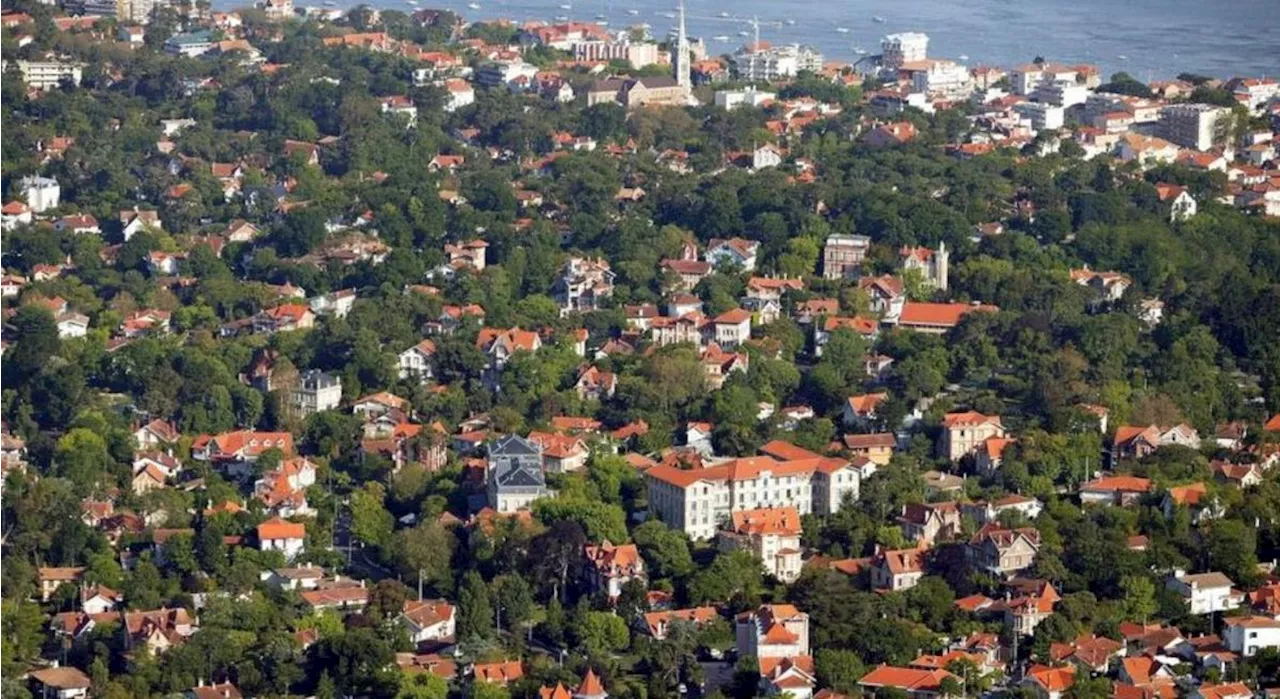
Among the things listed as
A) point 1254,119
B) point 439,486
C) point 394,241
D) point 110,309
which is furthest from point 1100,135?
point 439,486

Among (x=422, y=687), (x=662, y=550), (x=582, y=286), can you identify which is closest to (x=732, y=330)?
(x=582, y=286)

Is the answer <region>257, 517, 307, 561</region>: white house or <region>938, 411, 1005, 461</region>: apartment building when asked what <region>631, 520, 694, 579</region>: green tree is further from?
<region>938, 411, 1005, 461</region>: apartment building

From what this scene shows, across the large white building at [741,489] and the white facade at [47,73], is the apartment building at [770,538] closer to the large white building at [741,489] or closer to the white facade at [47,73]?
the large white building at [741,489]

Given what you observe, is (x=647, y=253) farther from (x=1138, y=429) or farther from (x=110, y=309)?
(x=1138, y=429)

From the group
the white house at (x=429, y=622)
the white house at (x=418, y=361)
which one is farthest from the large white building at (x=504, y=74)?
the white house at (x=429, y=622)

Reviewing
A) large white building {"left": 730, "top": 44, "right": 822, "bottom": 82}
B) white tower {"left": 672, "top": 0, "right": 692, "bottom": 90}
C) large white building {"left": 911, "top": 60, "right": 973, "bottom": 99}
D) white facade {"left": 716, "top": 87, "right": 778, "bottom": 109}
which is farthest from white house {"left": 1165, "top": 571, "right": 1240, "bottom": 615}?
large white building {"left": 730, "top": 44, "right": 822, "bottom": 82}

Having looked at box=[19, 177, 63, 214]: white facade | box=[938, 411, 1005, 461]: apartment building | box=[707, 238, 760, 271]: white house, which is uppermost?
box=[938, 411, 1005, 461]: apartment building
